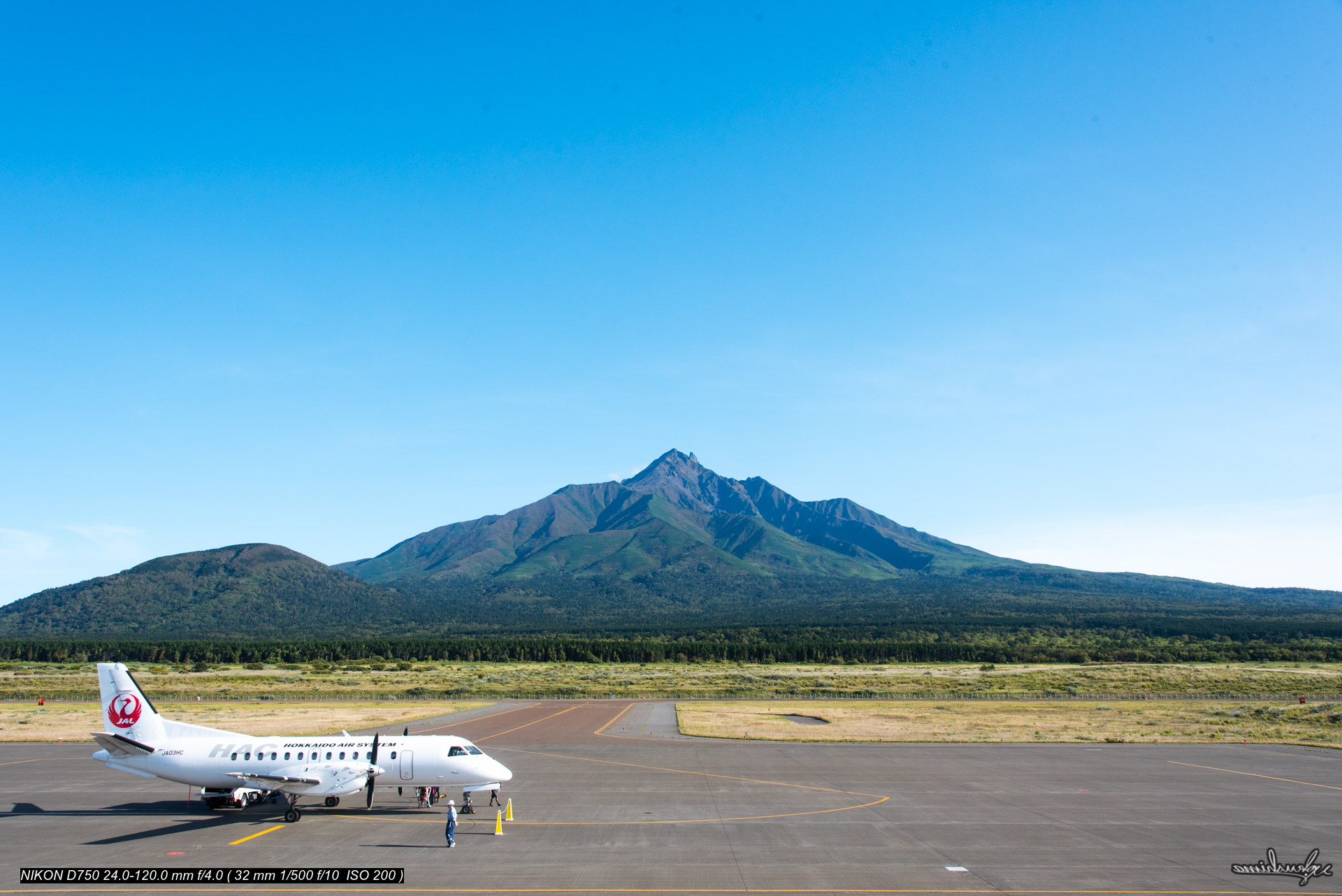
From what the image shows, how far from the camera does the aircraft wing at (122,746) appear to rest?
3103 centimetres

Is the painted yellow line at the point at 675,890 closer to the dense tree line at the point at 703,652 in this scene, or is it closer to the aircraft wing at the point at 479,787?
the aircraft wing at the point at 479,787

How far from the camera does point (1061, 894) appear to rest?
72.7 ft

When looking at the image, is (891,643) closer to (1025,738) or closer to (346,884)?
(1025,738)

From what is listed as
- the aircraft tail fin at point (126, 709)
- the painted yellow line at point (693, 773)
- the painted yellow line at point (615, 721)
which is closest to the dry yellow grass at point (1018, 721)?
the painted yellow line at point (615, 721)

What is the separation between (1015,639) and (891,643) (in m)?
43.2

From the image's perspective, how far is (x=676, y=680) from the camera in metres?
112

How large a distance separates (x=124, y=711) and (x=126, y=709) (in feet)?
0.36

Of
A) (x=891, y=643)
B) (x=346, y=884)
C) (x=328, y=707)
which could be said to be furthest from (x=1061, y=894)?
(x=891, y=643)

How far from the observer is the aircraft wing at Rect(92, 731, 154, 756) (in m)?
31.0

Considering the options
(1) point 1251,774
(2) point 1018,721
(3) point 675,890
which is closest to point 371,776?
(3) point 675,890

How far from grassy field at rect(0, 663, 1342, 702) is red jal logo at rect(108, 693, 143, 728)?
5694 cm

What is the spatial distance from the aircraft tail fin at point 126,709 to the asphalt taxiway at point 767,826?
10.3 feet

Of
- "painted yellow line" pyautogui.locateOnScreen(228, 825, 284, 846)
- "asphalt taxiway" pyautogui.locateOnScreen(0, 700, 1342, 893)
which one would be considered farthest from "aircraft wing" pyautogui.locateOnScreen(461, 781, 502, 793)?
"painted yellow line" pyautogui.locateOnScreen(228, 825, 284, 846)

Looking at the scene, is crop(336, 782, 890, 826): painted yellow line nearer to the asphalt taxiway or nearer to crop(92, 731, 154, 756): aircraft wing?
the asphalt taxiway
